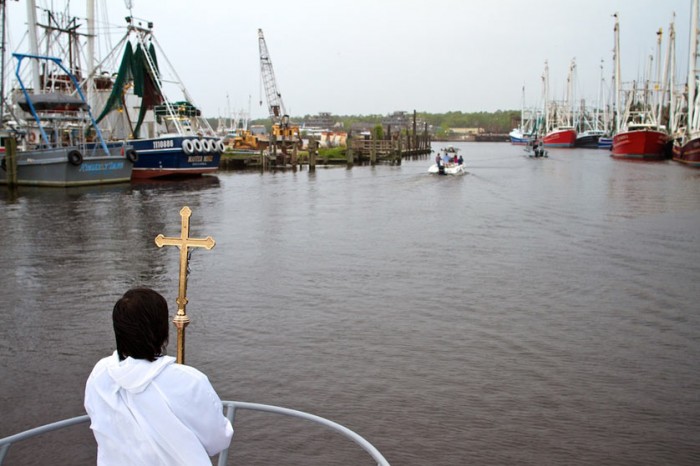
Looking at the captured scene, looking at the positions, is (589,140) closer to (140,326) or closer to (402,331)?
(402,331)

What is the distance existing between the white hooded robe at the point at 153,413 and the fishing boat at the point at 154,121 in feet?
153

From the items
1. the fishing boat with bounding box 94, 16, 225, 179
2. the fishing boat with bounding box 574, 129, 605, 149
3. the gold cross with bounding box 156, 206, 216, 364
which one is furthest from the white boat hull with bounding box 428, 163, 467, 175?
the fishing boat with bounding box 574, 129, 605, 149

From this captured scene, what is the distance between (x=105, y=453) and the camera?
10.2ft

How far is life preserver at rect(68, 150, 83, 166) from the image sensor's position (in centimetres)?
4019

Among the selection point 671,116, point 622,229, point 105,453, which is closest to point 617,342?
point 105,453

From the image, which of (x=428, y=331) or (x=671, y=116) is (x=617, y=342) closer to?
(x=428, y=331)

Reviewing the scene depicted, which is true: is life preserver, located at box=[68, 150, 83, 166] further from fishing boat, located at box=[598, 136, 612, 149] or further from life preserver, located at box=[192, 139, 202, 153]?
fishing boat, located at box=[598, 136, 612, 149]

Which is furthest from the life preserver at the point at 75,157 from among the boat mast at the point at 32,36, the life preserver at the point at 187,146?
the life preserver at the point at 187,146

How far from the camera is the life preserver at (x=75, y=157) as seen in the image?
40188mm

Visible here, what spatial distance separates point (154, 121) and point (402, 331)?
46797mm

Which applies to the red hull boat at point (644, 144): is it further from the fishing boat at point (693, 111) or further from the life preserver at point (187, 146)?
the life preserver at point (187, 146)

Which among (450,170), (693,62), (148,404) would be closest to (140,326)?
(148,404)

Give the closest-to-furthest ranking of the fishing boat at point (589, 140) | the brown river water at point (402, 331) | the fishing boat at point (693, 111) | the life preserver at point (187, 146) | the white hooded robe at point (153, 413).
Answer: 1. the white hooded robe at point (153, 413)
2. the brown river water at point (402, 331)
3. the life preserver at point (187, 146)
4. the fishing boat at point (693, 111)
5. the fishing boat at point (589, 140)

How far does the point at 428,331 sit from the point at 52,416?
5.83 metres
